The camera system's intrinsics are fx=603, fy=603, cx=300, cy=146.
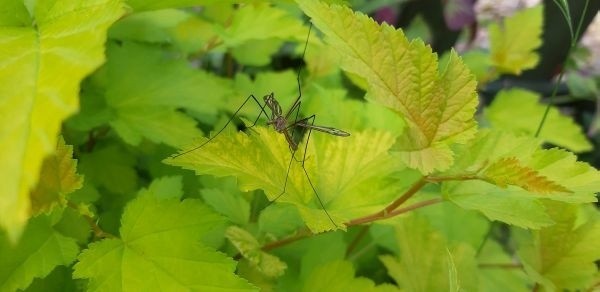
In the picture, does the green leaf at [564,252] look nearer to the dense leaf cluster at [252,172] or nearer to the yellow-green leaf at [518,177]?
the dense leaf cluster at [252,172]

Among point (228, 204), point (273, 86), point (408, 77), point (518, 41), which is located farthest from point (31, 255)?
point (518, 41)

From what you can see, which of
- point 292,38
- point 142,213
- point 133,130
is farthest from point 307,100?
point 142,213

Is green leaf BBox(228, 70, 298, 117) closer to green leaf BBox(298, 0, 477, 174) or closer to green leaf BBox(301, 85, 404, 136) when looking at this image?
green leaf BBox(301, 85, 404, 136)

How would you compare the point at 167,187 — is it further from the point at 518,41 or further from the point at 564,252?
the point at 518,41

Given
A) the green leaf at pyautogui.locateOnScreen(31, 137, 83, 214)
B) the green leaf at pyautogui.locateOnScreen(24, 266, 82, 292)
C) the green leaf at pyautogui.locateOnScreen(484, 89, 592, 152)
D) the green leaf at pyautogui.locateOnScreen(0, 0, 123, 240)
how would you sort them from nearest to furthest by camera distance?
the green leaf at pyautogui.locateOnScreen(0, 0, 123, 240)
the green leaf at pyautogui.locateOnScreen(31, 137, 83, 214)
the green leaf at pyautogui.locateOnScreen(24, 266, 82, 292)
the green leaf at pyautogui.locateOnScreen(484, 89, 592, 152)

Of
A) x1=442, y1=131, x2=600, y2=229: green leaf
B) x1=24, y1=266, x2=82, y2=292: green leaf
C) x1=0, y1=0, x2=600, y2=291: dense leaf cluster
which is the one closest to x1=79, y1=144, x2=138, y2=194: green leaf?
x1=0, y1=0, x2=600, y2=291: dense leaf cluster

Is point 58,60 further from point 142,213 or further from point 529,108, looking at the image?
point 529,108
